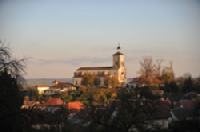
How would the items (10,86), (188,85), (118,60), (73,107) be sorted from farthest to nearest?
(118,60)
(188,85)
(73,107)
(10,86)

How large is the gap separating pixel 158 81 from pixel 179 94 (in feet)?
21.6

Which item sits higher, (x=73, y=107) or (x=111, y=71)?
(x=111, y=71)

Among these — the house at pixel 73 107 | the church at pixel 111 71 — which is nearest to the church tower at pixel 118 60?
the church at pixel 111 71

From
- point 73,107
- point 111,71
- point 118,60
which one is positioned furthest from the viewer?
point 118,60

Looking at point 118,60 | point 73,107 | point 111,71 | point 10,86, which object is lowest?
point 73,107

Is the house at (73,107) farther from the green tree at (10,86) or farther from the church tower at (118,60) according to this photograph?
the church tower at (118,60)

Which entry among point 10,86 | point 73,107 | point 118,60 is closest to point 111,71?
point 118,60

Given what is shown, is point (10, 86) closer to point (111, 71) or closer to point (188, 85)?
point (188, 85)

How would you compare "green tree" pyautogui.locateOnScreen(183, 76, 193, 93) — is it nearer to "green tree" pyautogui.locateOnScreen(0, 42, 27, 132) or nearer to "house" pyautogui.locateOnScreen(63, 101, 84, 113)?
"house" pyautogui.locateOnScreen(63, 101, 84, 113)

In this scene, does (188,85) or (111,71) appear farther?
(111,71)

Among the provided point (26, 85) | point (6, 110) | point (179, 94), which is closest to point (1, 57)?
point (26, 85)

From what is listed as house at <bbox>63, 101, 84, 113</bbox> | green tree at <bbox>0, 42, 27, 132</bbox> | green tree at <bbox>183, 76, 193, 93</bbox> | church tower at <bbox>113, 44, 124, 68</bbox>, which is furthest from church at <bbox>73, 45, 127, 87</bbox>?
green tree at <bbox>0, 42, 27, 132</bbox>

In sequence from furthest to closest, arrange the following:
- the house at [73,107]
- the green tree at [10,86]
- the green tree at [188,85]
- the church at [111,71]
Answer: the church at [111,71]
the green tree at [188,85]
the house at [73,107]
the green tree at [10,86]

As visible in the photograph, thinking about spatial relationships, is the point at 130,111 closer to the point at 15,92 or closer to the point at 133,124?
the point at 133,124
